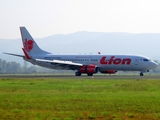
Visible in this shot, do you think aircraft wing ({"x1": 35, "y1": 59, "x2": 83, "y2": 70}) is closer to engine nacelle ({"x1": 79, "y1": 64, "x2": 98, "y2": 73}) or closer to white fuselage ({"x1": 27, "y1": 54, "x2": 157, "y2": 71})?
engine nacelle ({"x1": 79, "y1": 64, "x2": 98, "y2": 73})

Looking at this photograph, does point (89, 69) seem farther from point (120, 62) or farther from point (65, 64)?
point (120, 62)

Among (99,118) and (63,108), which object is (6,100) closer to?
(63,108)

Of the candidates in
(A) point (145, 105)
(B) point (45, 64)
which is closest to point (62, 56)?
(B) point (45, 64)

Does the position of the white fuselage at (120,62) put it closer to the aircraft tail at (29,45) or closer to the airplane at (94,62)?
Result: the airplane at (94,62)

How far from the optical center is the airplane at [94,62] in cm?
7062

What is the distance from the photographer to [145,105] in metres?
23.6

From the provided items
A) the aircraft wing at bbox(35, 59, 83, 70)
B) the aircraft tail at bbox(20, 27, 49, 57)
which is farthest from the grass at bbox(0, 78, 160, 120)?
the aircraft tail at bbox(20, 27, 49, 57)

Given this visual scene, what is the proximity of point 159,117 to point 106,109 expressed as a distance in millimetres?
3164

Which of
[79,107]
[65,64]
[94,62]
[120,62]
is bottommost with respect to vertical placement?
[79,107]

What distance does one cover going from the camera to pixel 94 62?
7338 cm

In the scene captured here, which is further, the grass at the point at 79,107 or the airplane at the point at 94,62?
the airplane at the point at 94,62

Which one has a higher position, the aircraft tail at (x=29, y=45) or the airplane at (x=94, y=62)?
the aircraft tail at (x=29, y=45)

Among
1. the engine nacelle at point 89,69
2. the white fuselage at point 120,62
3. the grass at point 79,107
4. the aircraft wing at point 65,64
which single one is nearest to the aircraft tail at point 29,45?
the aircraft wing at point 65,64

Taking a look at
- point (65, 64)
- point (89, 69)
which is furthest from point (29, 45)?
point (89, 69)
